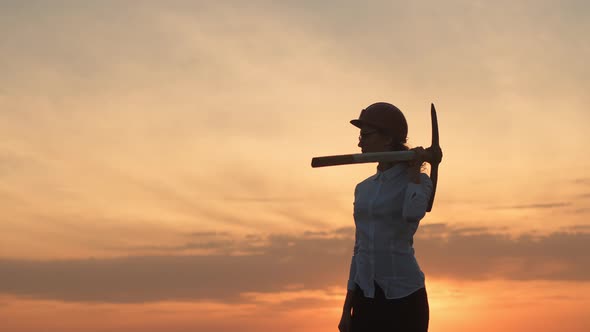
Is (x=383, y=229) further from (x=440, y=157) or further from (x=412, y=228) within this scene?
(x=440, y=157)

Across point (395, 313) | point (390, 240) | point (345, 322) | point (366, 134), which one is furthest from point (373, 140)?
point (345, 322)

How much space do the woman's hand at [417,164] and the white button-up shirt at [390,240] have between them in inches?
2.2

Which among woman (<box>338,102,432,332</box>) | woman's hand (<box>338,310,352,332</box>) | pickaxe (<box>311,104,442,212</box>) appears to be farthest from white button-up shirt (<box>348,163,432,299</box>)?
woman's hand (<box>338,310,352,332</box>)

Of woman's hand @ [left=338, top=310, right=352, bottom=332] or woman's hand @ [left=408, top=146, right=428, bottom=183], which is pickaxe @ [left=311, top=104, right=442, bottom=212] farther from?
woman's hand @ [left=338, top=310, right=352, bottom=332]

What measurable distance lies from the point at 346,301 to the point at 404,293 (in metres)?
0.72

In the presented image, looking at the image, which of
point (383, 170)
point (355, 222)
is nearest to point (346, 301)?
point (355, 222)

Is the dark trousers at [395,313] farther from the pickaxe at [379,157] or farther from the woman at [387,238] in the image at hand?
the pickaxe at [379,157]

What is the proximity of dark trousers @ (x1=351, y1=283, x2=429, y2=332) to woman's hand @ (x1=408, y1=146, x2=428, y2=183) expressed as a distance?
1.12m

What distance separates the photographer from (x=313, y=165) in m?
8.35

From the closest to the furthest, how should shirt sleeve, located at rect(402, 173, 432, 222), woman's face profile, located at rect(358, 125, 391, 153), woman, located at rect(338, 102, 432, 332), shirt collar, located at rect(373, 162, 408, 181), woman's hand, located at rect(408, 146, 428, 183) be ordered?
shirt sleeve, located at rect(402, 173, 432, 222) < woman's hand, located at rect(408, 146, 428, 183) < woman, located at rect(338, 102, 432, 332) < shirt collar, located at rect(373, 162, 408, 181) < woman's face profile, located at rect(358, 125, 391, 153)

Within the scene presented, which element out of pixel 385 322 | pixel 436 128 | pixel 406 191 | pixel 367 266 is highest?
pixel 436 128

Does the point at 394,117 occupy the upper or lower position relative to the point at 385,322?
upper

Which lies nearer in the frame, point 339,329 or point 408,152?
point 408,152

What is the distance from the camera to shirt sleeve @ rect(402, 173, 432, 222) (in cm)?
804
